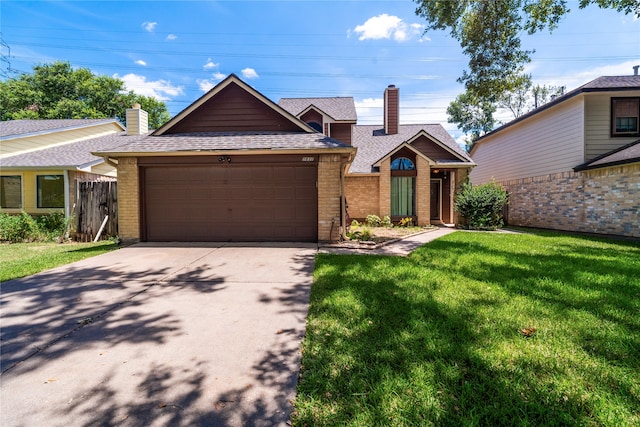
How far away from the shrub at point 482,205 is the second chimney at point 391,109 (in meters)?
7.57

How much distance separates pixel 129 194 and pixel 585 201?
1766 centimetres

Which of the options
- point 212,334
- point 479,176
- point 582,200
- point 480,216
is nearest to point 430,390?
point 212,334

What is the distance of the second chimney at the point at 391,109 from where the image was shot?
1834 centimetres

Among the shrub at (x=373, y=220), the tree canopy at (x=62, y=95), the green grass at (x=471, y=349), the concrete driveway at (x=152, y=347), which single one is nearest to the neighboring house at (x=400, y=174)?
the shrub at (x=373, y=220)

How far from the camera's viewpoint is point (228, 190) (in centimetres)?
888

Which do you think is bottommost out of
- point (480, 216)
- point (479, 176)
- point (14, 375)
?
point (14, 375)

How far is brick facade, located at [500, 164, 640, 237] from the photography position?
1015cm

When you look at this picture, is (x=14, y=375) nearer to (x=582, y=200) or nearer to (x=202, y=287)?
(x=202, y=287)

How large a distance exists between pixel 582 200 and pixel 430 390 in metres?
14.6

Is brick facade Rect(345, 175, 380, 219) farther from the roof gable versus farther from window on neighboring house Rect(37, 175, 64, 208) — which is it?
window on neighboring house Rect(37, 175, 64, 208)

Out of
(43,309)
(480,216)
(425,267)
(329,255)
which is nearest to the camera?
(43,309)

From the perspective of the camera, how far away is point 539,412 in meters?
2.00

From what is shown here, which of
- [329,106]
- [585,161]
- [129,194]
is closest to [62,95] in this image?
[329,106]

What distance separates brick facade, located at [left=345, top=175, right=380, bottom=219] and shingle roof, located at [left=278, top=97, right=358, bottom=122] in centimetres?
386
